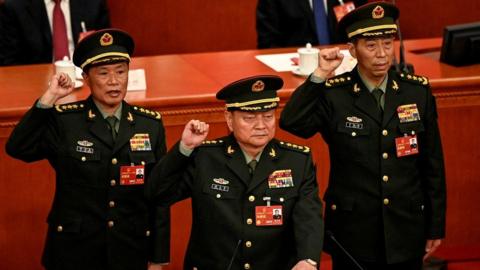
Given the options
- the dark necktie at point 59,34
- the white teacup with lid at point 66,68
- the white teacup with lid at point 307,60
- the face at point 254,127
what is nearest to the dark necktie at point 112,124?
the face at point 254,127

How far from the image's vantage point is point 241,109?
3.32m

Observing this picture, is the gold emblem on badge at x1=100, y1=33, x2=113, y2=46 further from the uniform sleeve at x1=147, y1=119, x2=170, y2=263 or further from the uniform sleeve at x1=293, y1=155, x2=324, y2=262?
the uniform sleeve at x1=293, y1=155, x2=324, y2=262

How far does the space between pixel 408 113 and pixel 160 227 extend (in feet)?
3.33

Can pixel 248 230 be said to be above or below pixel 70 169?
below

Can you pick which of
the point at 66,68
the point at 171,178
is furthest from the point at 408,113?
the point at 66,68

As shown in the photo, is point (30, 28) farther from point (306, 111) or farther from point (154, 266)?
point (306, 111)

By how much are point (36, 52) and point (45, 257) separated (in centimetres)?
231

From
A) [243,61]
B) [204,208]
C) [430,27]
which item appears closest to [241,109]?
[204,208]

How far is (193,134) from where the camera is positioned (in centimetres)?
332

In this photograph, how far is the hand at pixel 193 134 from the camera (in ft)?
10.8

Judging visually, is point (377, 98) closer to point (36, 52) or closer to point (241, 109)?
point (241, 109)

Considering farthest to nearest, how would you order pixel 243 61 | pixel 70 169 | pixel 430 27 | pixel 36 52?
pixel 430 27 < pixel 36 52 < pixel 243 61 < pixel 70 169

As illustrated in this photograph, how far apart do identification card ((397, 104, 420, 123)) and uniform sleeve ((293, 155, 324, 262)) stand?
47cm

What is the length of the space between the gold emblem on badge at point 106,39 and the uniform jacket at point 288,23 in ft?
8.07
